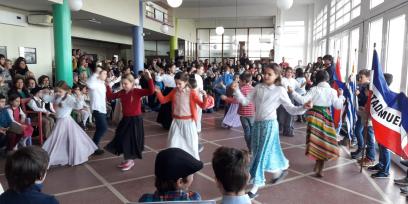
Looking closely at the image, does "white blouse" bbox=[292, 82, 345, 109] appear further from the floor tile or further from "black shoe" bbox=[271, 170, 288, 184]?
the floor tile

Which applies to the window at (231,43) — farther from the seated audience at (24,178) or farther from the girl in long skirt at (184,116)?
the seated audience at (24,178)

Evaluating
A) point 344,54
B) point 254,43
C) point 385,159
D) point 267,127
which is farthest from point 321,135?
point 254,43

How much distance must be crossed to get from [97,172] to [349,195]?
3.28 metres

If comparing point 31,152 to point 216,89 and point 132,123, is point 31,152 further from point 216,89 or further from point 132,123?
point 216,89

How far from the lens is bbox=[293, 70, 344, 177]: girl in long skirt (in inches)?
175

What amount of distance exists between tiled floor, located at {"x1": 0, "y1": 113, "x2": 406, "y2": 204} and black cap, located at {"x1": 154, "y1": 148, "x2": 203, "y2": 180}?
2.24 meters

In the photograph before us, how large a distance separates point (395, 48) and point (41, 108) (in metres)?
6.44

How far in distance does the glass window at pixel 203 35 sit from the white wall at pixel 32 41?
42.4 feet

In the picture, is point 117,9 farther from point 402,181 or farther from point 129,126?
point 402,181

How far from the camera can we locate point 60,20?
8.30m

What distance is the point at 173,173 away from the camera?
166cm

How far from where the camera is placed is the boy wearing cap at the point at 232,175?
174 cm

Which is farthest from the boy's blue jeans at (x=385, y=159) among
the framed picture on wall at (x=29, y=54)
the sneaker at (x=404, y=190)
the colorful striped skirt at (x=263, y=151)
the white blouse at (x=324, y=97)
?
the framed picture on wall at (x=29, y=54)

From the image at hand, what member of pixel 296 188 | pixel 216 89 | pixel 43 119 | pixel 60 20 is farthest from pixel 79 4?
pixel 296 188
